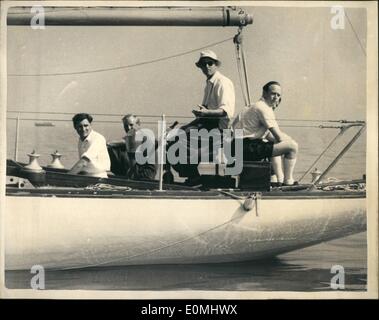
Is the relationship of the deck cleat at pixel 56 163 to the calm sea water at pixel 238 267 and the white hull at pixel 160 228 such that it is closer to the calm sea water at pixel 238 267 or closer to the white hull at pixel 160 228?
the calm sea water at pixel 238 267

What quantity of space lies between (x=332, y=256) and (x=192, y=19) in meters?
2.06

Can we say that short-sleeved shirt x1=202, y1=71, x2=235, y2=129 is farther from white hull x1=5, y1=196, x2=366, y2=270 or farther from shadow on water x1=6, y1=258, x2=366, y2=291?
shadow on water x1=6, y1=258, x2=366, y2=291

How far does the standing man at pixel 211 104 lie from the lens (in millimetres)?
4750

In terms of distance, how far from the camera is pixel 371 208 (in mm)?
4824

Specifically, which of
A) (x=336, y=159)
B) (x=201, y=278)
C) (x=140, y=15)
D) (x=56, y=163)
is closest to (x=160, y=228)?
(x=201, y=278)

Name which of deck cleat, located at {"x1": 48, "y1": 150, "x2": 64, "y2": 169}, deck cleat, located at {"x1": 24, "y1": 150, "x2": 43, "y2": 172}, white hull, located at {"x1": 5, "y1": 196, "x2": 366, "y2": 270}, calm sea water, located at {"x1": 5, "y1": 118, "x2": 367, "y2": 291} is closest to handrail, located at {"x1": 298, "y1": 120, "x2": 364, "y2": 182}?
calm sea water, located at {"x1": 5, "y1": 118, "x2": 367, "y2": 291}

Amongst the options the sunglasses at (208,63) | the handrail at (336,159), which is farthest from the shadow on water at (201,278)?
the sunglasses at (208,63)

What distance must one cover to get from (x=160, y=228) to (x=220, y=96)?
1.07 metres

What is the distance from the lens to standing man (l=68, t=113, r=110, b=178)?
15.5 ft

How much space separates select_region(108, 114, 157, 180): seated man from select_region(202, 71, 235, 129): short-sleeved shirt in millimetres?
559

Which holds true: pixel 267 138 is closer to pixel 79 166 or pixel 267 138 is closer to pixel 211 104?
pixel 211 104
